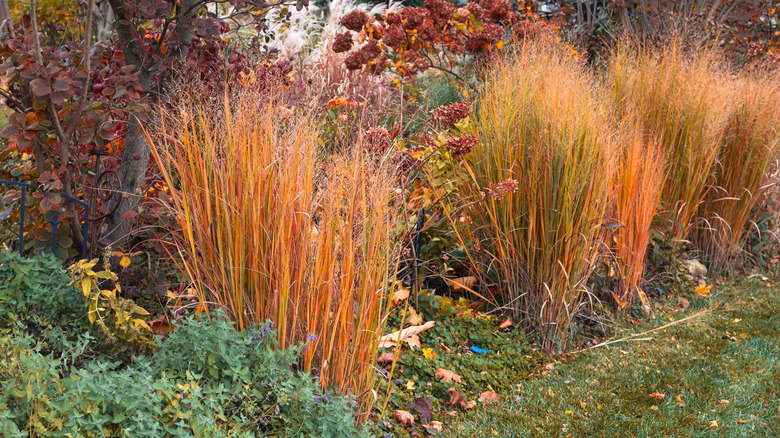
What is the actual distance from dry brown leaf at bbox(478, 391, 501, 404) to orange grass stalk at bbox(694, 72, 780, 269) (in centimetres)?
300

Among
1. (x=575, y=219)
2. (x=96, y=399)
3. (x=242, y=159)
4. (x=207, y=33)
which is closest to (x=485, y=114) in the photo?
(x=575, y=219)

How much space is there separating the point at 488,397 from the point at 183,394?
5.31 ft

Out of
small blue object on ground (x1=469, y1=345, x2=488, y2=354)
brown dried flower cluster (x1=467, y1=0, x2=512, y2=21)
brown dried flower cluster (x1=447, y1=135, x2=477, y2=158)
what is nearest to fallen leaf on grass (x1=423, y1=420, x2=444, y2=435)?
small blue object on ground (x1=469, y1=345, x2=488, y2=354)

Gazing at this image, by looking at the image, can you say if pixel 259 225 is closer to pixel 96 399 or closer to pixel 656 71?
pixel 96 399

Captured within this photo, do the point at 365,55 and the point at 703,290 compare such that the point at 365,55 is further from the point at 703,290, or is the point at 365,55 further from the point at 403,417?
the point at 403,417

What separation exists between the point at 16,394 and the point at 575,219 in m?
2.87

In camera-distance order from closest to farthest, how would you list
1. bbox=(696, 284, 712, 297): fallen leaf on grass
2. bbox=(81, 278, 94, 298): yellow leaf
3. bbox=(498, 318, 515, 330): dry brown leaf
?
bbox=(81, 278, 94, 298): yellow leaf → bbox=(498, 318, 515, 330): dry brown leaf → bbox=(696, 284, 712, 297): fallen leaf on grass

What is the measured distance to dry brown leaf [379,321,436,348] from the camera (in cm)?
327

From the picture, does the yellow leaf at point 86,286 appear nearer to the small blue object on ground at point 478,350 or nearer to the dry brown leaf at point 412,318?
the dry brown leaf at point 412,318

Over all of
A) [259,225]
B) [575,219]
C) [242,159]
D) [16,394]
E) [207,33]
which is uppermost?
[207,33]

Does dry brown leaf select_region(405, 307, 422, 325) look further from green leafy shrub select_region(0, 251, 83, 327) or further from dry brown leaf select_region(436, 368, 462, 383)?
green leafy shrub select_region(0, 251, 83, 327)

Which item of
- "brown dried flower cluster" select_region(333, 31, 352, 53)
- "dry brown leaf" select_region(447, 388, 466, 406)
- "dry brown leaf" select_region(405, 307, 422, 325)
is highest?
"brown dried flower cluster" select_region(333, 31, 352, 53)

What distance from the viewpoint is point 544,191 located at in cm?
359

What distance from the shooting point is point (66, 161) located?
2891mm
